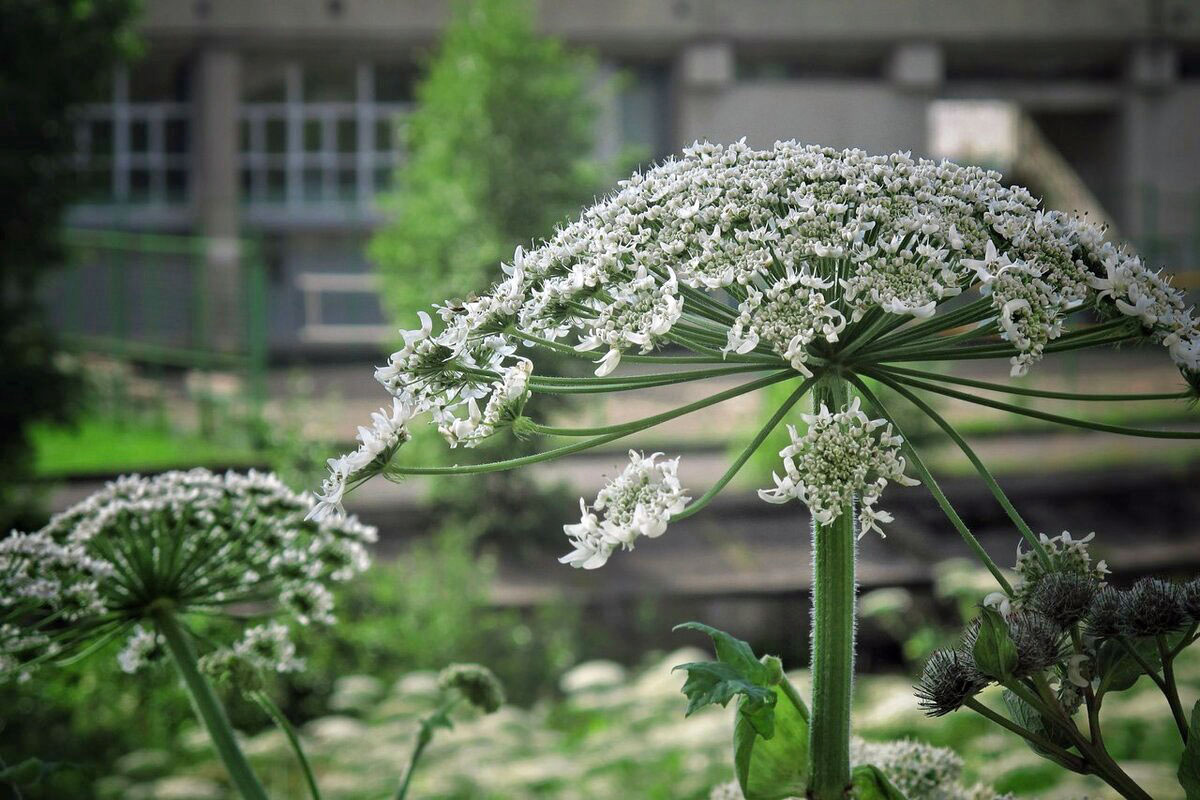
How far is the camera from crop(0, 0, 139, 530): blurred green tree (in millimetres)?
6809

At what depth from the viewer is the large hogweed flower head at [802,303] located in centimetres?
116

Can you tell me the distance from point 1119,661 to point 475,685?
85cm

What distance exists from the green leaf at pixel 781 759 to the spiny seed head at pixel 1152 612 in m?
0.37

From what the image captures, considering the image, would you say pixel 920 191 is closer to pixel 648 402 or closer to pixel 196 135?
pixel 648 402

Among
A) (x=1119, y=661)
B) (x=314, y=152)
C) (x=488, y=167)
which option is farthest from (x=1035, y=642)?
(x=314, y=152)

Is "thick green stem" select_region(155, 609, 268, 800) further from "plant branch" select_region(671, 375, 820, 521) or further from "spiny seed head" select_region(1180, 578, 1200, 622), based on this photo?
"spiny seed head" select_region(1180, 578, 1200, 622)

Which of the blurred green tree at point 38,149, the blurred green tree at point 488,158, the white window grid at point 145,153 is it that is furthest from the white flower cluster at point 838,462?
the white window grid at point 145,153

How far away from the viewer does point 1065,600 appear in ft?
3.90

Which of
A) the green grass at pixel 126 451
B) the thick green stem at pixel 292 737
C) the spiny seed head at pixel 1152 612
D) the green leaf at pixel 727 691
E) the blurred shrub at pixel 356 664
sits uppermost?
the spiny seed head at pixel 1152 612

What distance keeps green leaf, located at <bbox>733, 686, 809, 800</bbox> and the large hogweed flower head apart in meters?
0.29

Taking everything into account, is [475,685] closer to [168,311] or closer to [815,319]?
[815,319]

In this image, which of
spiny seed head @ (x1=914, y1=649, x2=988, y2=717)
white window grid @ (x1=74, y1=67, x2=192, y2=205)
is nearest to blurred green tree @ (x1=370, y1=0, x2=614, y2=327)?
spiny seed head @ (x1=914, y1=649, x2=988, y2=717)

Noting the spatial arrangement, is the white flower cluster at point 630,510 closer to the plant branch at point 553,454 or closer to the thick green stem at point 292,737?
the plant branch at point 553,454

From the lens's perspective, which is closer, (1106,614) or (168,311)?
(1106,614)
